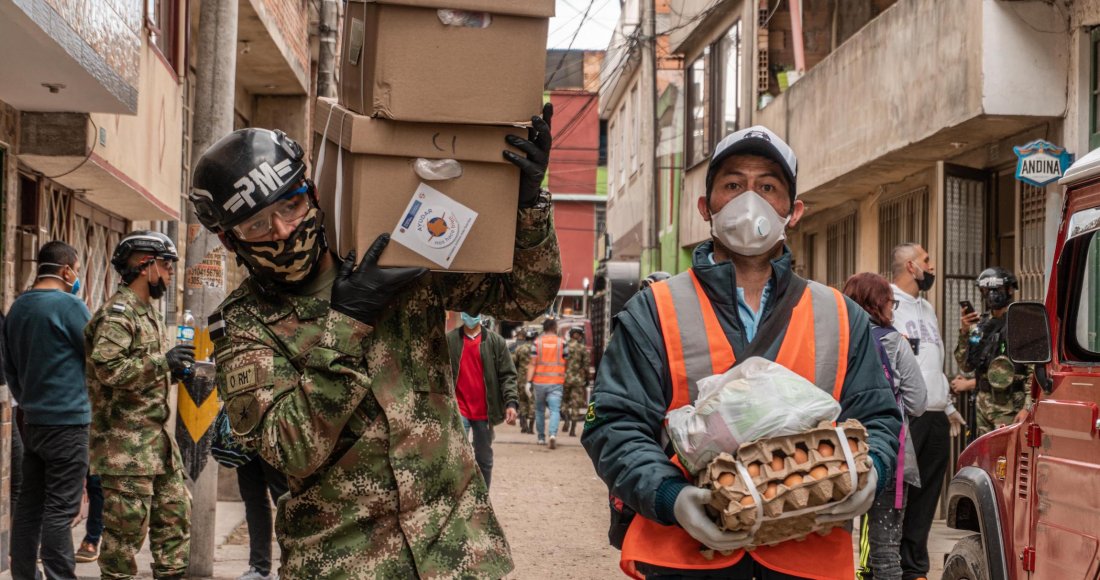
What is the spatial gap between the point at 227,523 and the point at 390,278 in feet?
25.3

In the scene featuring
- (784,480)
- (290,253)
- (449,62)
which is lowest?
(784,480)

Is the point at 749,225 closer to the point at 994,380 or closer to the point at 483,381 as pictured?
the point at 994,380

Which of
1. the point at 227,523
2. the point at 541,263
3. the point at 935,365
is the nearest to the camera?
the point at 541,263

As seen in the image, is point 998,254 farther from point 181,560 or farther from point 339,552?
point 339,552

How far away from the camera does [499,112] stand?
10.6 feet

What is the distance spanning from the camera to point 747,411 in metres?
2.90

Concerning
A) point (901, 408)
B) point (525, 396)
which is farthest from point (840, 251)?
point (901, 408)

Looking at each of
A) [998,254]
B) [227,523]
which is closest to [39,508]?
[227,523]

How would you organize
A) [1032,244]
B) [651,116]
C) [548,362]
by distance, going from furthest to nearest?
[651,116], [548,362], [1032,244]

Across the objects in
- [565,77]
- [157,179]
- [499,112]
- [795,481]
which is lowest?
[795,481]

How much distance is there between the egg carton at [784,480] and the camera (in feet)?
9.24

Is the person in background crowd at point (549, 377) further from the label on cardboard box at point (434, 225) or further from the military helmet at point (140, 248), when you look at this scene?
the label on cardboard box at point (434, 225)

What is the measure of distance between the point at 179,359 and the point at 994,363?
229 inches

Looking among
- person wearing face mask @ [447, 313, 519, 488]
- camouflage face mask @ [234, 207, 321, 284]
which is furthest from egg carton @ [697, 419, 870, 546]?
→ person wearing face mask @ [447, 313, 519, 488]
